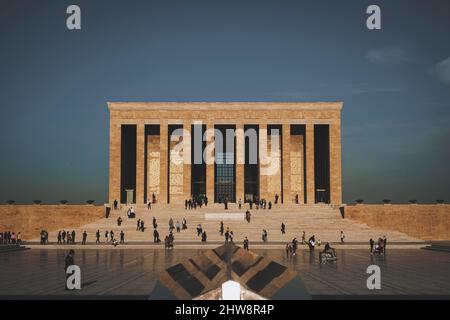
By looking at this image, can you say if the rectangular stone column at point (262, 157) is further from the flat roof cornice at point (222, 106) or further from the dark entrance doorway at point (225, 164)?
the dark entrance doorway at point (225, 164)

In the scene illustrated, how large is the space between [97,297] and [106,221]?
27.4 metres

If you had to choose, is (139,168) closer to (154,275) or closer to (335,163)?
(335,163)

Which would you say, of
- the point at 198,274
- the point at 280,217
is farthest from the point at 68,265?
the point at 280,217

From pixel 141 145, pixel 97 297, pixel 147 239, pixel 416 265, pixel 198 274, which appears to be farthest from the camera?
pixel 141 145

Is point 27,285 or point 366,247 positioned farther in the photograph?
point 366,247

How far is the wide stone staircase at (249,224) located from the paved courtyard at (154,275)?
30.3ft

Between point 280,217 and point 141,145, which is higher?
point 141,145

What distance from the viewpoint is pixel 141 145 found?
2051 inches

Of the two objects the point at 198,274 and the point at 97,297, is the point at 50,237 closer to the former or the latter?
the point at 97,297

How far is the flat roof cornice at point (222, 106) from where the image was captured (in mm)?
51906

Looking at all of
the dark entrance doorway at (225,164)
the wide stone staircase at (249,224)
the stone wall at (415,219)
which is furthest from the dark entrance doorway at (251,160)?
the stone wall at (415,219)

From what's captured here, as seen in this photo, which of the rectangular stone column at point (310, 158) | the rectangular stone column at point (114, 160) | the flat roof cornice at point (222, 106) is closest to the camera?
the rectangular stone column at point (114, 160)

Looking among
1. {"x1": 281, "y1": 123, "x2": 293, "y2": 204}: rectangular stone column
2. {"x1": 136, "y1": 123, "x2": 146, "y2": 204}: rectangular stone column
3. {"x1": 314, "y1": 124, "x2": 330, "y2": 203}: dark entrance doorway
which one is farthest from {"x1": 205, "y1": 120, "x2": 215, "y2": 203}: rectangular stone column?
{"x1": 314, "y1": 124, "x2": 330, "y2": 203}: dark entrance doorway

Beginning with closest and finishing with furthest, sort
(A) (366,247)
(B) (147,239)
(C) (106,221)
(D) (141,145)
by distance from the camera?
(A) (366,247), (B) (147,239), (C) (106,221), (D) (141,145)
